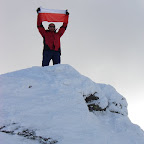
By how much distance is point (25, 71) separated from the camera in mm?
7559

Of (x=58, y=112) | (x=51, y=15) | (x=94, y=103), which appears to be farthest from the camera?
(x=51, y=15)

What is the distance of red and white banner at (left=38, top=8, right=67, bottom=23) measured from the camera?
10289 millimetres

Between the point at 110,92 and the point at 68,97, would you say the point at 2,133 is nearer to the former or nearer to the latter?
the point at 68,97

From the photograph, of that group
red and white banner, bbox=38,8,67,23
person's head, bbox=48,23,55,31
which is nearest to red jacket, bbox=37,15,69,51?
person's head, bbox=48,23,55,31

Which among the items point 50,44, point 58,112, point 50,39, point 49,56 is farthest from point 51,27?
point 58,112

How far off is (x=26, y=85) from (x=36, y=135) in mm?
1802

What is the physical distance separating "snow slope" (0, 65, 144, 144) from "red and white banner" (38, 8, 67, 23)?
11.0 ft

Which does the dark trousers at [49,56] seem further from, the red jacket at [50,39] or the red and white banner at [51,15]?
the red and white banner at [51,15]

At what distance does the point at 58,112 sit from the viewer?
5879mm

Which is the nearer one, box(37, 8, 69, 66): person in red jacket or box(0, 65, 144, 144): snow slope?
box(0, 65, 144, 144): snow slope

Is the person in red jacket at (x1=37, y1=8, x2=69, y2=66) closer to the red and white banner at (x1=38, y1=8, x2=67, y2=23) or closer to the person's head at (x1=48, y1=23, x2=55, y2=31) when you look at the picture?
the person's head at (x1=48, y1=23, x2=55, y2=31)

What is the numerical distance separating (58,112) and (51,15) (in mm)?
5971

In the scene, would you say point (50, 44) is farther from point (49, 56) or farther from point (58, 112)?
point (58, 112)

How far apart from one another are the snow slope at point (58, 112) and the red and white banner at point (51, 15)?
3.35 metres
